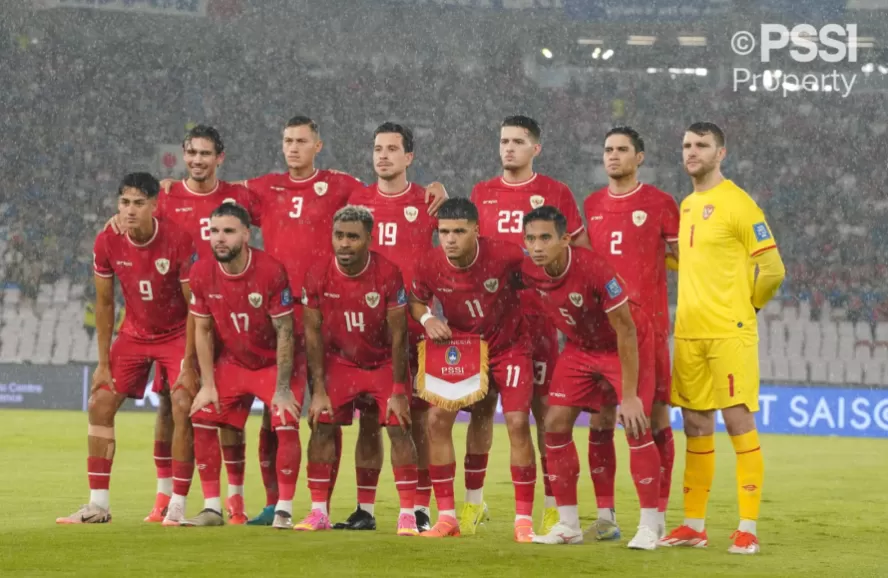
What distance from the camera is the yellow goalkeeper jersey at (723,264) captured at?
629 cm

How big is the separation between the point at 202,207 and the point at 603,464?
8.32 ft

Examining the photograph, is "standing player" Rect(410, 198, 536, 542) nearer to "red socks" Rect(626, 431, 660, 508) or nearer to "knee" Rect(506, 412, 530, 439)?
"knee" Rect(506, 412, 530, 439)

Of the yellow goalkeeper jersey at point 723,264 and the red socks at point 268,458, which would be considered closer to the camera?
the yellow goalkeeper jersey at point 723,264

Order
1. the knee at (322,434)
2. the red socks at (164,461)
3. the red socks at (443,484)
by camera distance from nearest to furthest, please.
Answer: the red socks at (443,484) < the knee at (322,434) < the red socks at (164,461)

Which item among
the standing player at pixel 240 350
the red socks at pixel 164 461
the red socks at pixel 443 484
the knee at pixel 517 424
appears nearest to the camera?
the knee at pixel 517 424

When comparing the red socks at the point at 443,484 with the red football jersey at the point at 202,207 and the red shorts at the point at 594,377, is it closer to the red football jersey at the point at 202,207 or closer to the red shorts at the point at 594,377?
the red shorts at the point at 594,377

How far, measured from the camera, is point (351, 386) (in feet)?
22.4

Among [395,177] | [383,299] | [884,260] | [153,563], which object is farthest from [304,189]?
[884,260]

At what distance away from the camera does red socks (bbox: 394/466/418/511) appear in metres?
6.67

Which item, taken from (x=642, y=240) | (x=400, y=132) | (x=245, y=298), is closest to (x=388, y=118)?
(x=400, y=132)

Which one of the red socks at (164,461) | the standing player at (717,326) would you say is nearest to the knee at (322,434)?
the red socks at (164,461)

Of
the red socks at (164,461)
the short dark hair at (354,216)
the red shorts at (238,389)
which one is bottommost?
the red socks at (164,461)

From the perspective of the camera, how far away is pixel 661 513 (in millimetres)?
6484

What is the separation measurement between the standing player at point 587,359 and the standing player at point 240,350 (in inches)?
50.2
